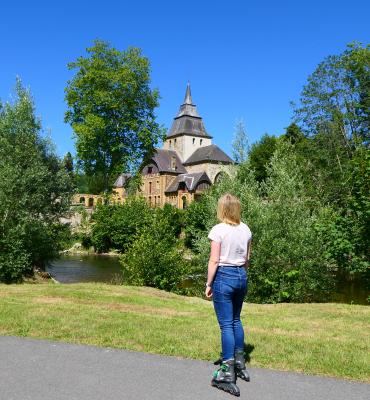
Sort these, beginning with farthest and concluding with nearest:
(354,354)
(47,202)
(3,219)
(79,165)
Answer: (79,165) → (47,202) → (3,219) → (354,354)

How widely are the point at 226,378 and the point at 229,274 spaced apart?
1.11m

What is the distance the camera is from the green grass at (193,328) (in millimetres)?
6137

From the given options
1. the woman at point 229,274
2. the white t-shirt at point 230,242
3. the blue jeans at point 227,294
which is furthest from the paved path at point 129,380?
the white t-shirt at point 230,242

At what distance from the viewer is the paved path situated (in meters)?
4.81

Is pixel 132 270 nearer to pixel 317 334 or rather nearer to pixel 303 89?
pixel 317 334

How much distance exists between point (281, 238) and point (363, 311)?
611 cm

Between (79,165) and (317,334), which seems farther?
(79,165)

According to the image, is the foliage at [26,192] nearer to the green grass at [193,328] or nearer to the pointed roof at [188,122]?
the green grass at [193,328]

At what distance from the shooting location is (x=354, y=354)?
6.32 metres

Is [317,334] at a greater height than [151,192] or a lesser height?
lesser

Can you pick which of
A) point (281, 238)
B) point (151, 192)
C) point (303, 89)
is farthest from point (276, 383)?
point (151, 192)

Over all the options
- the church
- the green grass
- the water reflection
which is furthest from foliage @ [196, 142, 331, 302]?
the church

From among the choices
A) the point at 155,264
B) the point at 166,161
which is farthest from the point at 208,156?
the point at 155,264

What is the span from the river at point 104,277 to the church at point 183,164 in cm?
3396
